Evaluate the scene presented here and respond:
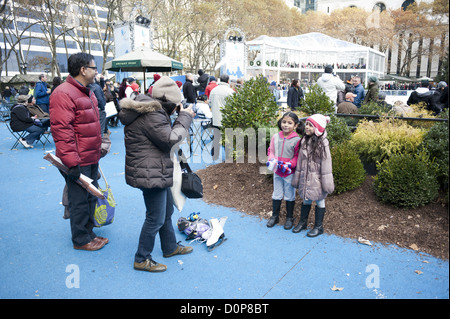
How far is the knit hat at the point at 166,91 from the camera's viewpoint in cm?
318

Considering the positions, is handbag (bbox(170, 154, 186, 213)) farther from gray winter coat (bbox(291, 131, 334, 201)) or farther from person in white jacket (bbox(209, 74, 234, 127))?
person in white jacket (bbox(209, 74, 234, 127))

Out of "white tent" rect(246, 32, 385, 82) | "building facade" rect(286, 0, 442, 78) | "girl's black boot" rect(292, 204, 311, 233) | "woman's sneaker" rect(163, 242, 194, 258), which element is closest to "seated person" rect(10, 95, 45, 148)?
"woman's sneaker" rect(163, 242, 194, 258)

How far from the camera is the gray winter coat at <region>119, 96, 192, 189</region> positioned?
3057mm

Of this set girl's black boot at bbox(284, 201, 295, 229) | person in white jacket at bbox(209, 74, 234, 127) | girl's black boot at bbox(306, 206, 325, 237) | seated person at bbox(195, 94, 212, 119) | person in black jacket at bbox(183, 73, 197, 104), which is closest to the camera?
girl's black boot at bbox(306, 206, 325, 237)

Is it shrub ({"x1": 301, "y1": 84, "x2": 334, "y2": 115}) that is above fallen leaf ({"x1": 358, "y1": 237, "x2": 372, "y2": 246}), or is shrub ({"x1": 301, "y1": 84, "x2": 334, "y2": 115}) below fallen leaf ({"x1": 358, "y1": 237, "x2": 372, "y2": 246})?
above

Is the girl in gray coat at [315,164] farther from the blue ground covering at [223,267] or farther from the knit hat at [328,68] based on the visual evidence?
→ the knit hat at [328,68]

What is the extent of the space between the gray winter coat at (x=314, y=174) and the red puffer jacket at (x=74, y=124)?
2501mm

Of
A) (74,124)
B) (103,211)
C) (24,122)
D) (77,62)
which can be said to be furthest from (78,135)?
(24,122)

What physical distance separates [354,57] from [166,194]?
139 ft

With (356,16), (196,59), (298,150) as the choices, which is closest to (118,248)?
(298,150)

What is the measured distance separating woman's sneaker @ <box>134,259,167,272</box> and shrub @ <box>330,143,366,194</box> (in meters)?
2.90

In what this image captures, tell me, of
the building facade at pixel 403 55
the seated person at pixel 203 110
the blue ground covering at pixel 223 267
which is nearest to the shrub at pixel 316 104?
the seated person at pixel 203 110
